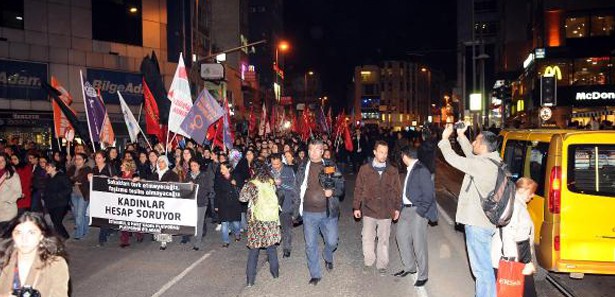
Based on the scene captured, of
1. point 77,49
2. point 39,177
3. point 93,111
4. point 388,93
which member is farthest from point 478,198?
point 388,93

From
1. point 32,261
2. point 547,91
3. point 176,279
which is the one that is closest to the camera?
point 32,261

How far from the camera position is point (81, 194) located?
10992 mm

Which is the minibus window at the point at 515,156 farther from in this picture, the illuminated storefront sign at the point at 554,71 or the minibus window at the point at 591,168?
the illuminated storefront sign at the point at 554,71

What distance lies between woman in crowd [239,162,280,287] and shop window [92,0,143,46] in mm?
26916

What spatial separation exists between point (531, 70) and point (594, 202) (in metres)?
38.9

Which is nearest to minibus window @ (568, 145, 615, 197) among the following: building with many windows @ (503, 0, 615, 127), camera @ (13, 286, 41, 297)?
camera @ (13, 286, 41, 297)

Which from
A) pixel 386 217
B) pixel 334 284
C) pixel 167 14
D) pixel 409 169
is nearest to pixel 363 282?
pixel 334 284

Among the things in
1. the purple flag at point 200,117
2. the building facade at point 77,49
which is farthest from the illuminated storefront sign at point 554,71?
the purple flag at point 200,117

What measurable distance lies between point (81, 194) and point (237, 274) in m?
4.61

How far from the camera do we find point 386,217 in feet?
25.5

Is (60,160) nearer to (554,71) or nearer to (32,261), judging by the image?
(32,261)

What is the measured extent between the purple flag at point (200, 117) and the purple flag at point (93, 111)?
2423 millimetres

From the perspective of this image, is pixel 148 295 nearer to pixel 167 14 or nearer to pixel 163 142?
pixel 163 142

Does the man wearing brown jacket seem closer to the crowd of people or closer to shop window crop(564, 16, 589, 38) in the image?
the crowd of people
